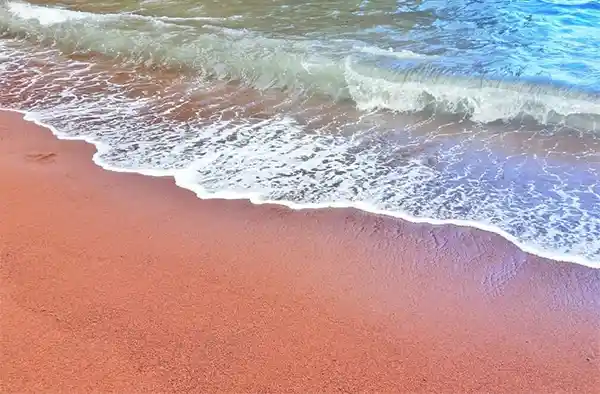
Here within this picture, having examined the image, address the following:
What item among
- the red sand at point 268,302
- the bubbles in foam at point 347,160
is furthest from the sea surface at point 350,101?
the red sand at point 268,302

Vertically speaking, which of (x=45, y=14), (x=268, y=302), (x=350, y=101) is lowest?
(x=268, y=302)

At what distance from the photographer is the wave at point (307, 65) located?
20.1ft

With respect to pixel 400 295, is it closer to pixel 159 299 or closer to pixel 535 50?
pixel 159 299

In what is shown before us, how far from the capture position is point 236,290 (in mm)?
3449

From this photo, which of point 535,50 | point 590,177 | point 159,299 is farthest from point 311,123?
point 535,50

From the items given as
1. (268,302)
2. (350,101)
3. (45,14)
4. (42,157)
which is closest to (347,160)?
(350,101)

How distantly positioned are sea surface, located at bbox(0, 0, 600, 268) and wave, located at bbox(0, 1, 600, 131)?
1.0 inches

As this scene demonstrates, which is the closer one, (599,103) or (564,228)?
(564,228)

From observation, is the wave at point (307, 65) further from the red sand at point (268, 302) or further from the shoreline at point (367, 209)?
the red sand at point (268, 302)

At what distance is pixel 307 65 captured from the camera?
7402mm

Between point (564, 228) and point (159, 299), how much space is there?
2.73 metres

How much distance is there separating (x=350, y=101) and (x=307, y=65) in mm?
1077

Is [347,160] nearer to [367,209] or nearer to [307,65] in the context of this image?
[367,209]

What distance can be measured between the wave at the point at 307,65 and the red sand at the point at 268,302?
264cm
